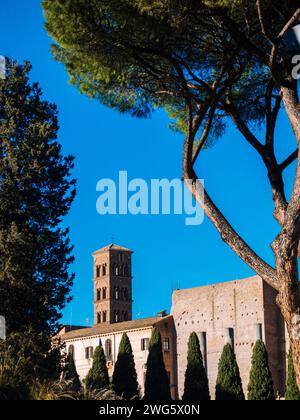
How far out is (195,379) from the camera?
114 ft

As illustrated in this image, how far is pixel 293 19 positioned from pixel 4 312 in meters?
9.54

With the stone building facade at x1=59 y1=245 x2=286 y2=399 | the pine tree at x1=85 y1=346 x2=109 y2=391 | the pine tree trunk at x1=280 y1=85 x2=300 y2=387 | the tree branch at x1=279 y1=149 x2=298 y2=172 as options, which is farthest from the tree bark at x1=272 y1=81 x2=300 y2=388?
the stone building facade at x1=59 y1=245 x2=286 y2=399

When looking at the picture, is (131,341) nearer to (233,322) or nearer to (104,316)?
(233,322)

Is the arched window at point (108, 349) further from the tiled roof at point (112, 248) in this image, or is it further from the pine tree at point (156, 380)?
the tiled roof at point (112, 248)

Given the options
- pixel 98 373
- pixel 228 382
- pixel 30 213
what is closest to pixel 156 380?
pixel 98 373

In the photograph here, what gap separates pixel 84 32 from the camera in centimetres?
1383

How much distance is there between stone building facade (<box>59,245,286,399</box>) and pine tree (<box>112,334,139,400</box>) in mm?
4844

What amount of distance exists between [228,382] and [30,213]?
1711cm

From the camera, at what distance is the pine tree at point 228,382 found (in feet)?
107

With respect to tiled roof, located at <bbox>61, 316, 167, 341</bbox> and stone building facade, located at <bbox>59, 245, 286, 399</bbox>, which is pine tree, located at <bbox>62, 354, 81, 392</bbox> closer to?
stone building facade, located at <bbox>59, 245, 286, 399</bbox>

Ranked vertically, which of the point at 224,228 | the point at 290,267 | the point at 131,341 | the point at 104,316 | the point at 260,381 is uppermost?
the point at 104,316

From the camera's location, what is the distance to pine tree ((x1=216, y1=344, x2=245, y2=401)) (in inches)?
1282
